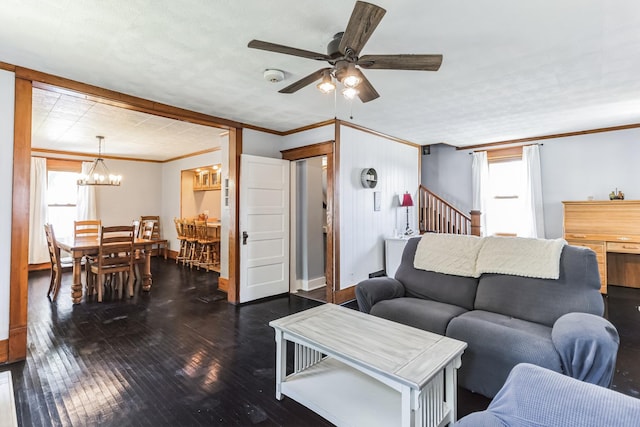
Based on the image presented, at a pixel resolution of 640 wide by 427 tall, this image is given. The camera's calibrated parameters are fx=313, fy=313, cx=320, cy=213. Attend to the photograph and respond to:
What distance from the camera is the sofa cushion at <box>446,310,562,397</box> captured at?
1.91 metres

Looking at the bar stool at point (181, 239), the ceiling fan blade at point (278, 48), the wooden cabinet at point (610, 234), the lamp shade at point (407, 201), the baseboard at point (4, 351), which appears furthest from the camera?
the bar stool at point (181, 239)

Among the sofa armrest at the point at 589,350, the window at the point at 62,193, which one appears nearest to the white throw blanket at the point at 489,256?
the sofa armrest at the point at 589,350

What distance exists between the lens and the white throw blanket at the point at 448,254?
9.30 ft

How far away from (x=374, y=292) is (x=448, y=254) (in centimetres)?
81


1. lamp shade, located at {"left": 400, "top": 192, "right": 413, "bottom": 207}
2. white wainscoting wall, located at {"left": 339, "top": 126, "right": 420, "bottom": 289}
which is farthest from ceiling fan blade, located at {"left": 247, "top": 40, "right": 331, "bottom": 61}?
lamp shade, located at {"left": 400, "top": 192, "right": 413, "bottom": 207}

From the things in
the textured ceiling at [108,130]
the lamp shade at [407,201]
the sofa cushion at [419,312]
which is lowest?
the sofa cushion at [419,312]

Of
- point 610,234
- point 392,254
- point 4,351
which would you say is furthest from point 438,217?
point 4,351

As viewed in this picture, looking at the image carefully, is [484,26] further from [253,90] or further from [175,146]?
[175,146]

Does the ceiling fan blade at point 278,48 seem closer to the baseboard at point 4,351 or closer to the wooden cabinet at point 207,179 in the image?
the baseboard at point 4,351

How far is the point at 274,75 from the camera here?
2795 millimetres

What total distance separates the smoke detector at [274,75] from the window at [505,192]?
16.0ft

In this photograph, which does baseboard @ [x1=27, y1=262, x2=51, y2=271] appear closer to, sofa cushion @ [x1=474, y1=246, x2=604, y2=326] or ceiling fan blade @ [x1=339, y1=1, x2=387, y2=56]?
ceiling fan blade @ [x1=339, y1=1, x2=387, y2=56]

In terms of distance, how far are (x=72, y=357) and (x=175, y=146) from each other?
4511mm

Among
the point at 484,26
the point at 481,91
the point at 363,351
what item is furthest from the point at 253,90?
the point at 363,351
